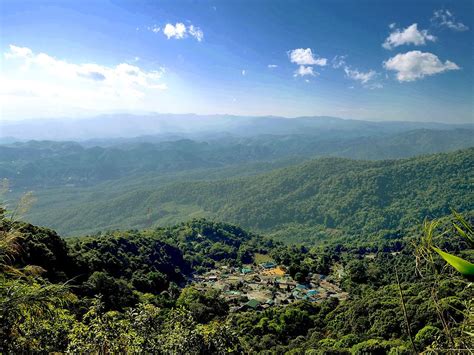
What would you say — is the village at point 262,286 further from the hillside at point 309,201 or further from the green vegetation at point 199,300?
the hillside at point 309,201

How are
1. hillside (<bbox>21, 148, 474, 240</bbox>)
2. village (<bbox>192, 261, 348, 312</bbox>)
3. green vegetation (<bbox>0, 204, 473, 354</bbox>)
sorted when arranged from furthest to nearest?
hillside (<bbox>21, 148, 474, 240</bbox>), village (<bbox>192, 261, 348, 312</bbox>), green vegetation (<bbox>0, 204, 473, 354</bbox>)

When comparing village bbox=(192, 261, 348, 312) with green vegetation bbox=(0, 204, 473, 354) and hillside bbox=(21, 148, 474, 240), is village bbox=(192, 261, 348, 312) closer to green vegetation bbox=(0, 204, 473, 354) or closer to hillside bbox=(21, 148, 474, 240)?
green vegetation bbox=(0, 204, 473, 354)

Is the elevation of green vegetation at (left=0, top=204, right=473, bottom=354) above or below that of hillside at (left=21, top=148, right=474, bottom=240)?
above

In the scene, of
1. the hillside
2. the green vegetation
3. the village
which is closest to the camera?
the green vegetation

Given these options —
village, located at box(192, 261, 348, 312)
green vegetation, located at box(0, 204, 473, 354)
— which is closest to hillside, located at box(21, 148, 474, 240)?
green vegetation, located at box(0, 204, 473, 354)

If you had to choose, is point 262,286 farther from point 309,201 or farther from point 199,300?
point 309,201

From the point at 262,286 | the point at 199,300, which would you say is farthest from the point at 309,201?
the point at 199,300

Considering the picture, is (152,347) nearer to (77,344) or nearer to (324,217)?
(77,344)
